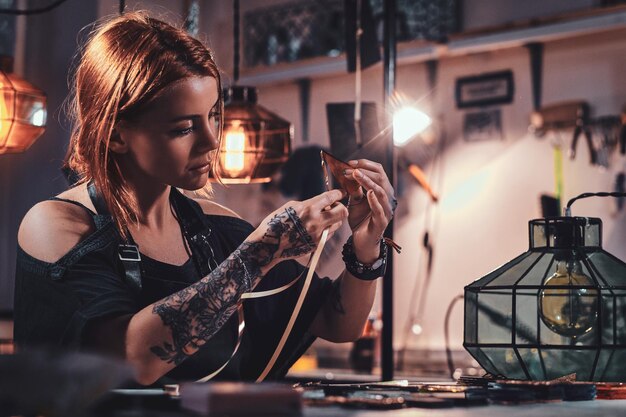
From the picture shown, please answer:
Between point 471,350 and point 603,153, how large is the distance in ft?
14.1

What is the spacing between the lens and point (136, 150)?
5.44 ft

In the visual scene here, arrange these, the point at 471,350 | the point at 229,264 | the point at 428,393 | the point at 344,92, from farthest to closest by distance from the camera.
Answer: the point at 344,92 → the point at 471,350 → the point at 229,264 → the point at 428,393

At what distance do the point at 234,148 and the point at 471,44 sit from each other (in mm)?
3299

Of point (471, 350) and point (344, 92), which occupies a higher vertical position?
point (344, 92)

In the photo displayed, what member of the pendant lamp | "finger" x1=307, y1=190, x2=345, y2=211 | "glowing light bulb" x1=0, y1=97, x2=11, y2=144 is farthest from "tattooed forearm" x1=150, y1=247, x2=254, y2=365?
"glowing light bulb" x1=0, y1=97, x2=11, y2=144

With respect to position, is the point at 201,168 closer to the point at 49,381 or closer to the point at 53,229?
the point at 53,229

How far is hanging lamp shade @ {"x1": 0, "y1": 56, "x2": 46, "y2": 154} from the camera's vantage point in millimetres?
3492

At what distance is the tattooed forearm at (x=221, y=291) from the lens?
58.3 inches

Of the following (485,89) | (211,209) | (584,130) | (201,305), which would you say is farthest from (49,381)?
(485,89)

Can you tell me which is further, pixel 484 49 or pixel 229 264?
pixel 484 49

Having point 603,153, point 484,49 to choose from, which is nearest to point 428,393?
point 603,153

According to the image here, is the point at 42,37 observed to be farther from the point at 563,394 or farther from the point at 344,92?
the point at 563,394

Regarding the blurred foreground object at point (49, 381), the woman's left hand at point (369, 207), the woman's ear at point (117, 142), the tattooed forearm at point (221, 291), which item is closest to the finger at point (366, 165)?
the woman's left hand at point (369, 207)

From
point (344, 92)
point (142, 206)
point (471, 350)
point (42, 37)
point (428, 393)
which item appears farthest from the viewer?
point (344, 92)
